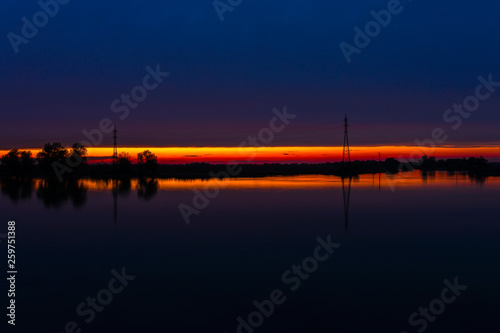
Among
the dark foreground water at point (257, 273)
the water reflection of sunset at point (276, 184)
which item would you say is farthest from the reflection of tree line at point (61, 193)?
the dark foreground water at point (257, 273)

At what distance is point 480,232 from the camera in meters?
16.0

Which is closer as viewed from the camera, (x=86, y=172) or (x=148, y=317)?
(x=148, y=317)

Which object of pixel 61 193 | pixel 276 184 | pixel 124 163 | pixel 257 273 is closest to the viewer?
pixel 257 273

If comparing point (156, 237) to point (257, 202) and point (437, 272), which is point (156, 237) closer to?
point (437, 272)

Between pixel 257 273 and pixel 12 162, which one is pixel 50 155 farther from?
pixel 257 273

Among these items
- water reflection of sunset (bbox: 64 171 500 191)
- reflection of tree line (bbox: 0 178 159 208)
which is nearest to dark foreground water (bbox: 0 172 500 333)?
reflection of tree line (bbox: 0 178 159 208)

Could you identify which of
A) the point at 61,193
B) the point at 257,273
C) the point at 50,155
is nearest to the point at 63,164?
the point at 50,155

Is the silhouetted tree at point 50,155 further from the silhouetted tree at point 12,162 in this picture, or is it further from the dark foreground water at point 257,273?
the dark foreground water at point 257,273

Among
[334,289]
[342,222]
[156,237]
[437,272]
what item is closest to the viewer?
[334,289]

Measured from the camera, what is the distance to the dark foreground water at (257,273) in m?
7.78

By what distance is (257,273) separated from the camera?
10477mm

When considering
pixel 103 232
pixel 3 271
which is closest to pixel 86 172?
pixel 103 232

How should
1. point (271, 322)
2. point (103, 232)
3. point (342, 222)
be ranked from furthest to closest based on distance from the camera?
point (342, 222), point (103, 232), point (271, 322)

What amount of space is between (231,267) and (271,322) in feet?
11.1
